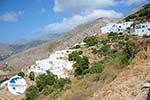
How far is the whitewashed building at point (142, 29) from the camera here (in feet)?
162

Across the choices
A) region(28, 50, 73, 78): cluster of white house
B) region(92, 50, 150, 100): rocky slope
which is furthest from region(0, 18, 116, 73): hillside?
region(92, 50, 150, 100): rocky slope

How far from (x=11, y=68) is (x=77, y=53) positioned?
8160 centimetres

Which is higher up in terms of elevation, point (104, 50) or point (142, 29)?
point (142, 29)

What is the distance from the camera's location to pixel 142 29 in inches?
1975

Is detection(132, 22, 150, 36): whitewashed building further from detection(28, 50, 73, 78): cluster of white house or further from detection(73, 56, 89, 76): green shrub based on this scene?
detection(73, 56, 89, 76): green shrub

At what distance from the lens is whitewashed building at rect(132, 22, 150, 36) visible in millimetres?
49375

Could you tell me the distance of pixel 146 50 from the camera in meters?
12.8

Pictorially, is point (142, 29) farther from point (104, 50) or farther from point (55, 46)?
point (55, 46)

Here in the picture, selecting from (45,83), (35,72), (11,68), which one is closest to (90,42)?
(35,72)

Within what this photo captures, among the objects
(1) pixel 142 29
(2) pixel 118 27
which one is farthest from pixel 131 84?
(2) pixel 118 27

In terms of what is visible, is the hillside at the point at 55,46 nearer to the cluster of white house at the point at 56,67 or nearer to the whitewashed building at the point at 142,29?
the whitewashed building at the point at 142,29

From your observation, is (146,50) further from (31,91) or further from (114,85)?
(31,91)

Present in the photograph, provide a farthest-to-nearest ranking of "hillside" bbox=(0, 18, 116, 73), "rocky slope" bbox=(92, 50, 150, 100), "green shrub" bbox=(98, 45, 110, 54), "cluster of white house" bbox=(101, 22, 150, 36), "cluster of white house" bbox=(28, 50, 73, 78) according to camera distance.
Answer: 1. "hillside" bbox=(0, 18, 116, 73)
2. "cluster of white house" bbox=(101, 22, 150, 36)
3. "green shrub" bbox=(98, 45, 110, 54)
4. "cluster of white house" bbox=(28, 50, 73, 78)
5. "rocky slope" bbox=(92, 50, 150, 100)

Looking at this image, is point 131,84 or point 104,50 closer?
point 131,84
